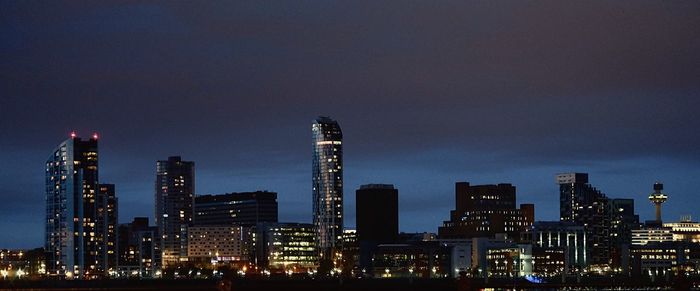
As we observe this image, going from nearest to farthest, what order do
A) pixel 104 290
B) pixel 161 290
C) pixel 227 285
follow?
1. pixel 227 285
2. pixel 161 290
3. pixel 104 290

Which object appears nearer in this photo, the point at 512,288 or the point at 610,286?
the point at 512,288

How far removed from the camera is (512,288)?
179875mm

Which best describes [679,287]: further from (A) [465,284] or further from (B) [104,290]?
(B) [104,290]

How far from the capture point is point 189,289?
180 m

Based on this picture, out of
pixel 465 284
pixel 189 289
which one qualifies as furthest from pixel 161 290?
pixel 465 284

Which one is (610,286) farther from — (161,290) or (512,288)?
(161,290)

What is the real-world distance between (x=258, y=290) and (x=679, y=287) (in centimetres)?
9829

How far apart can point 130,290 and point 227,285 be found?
271 feet

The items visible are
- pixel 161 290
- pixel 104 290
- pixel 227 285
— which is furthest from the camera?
pixel 104 290

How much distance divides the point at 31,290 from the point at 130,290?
13051 millimetres

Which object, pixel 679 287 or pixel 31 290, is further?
pixel 31 290

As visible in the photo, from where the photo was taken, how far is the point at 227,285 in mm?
105375

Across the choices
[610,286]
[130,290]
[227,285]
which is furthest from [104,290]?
[227,285]

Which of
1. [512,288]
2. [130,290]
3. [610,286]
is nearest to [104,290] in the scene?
Result: [130,290]
